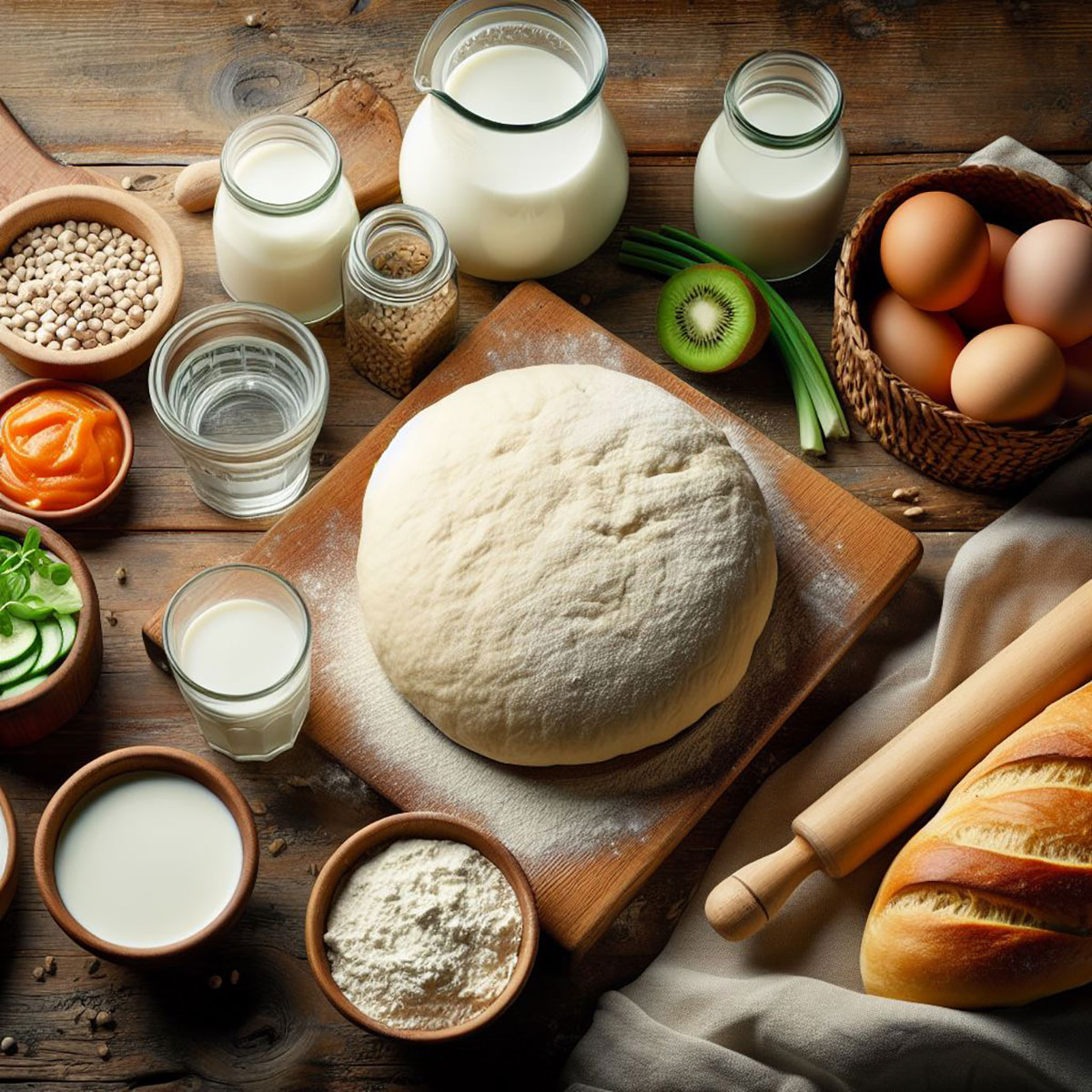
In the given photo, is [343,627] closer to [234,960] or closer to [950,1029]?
[234,960]

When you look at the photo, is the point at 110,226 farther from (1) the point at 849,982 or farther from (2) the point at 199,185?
(1) the point at 849,982

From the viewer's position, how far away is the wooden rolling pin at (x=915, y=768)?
1546 millimetres

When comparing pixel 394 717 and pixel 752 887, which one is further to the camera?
pixel 394 717

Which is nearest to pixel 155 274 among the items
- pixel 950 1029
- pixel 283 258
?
pixel 283 258

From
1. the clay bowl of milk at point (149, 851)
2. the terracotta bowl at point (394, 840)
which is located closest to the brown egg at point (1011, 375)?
the terracotta bowl at point (394, 840)

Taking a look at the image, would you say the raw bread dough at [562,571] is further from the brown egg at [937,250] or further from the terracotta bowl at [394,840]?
the brown egg at [937,250]

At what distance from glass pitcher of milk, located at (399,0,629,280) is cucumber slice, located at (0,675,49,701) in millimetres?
785

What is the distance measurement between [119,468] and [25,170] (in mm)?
472

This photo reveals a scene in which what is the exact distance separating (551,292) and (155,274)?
1.77 feet

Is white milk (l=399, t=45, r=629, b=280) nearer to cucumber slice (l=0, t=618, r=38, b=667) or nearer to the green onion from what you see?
the green onion

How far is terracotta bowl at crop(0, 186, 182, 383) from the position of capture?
5.87ft

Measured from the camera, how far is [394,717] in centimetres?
166

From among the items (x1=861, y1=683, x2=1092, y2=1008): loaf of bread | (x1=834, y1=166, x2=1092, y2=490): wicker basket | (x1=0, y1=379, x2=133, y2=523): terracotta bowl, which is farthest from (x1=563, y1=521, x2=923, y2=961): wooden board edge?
(x1=0, y1=379, x2=133, y2=523): terracotta bowl

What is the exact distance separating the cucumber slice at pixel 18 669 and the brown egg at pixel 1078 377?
4.27ft
